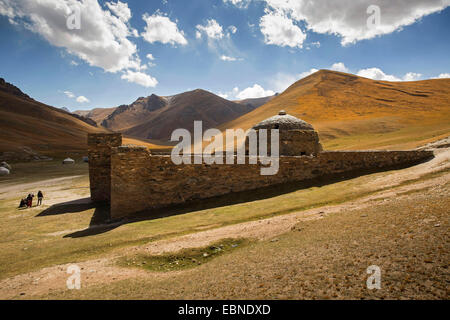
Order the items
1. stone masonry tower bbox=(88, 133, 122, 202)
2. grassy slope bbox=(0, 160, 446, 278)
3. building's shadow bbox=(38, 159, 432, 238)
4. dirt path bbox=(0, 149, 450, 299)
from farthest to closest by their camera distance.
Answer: stone masonry tower bbox=(88, 133, 122, 202), building's shadow bbox=(38, 159, 432, 238), grassy slope bbox=(0, 160, 446, 278), dirt path bbox=(0, 149, 450, 299)

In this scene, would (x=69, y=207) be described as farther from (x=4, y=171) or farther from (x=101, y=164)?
(x=4, y=171)

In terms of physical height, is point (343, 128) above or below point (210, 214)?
above

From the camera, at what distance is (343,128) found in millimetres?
49875

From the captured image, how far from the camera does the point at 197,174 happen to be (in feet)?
40.4

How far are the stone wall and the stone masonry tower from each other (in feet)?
12.4

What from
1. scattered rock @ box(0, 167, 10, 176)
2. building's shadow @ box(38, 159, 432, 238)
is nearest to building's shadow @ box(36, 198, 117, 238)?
building's shadow @ box(38, 159, 432, 238)

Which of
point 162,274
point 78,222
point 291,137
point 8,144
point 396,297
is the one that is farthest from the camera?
point 8,144

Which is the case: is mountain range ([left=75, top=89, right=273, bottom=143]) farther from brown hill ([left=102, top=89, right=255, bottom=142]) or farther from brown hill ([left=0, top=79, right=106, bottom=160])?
brown hill ([left=0, top=79, right=106, bottom=160])

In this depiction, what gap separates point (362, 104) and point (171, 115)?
10102cm

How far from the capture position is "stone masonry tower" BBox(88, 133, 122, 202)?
14.3 metres

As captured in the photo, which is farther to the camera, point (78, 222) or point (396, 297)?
point (78, 222)

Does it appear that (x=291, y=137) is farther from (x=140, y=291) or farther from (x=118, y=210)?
(x=140, y=291)

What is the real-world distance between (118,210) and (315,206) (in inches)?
353
